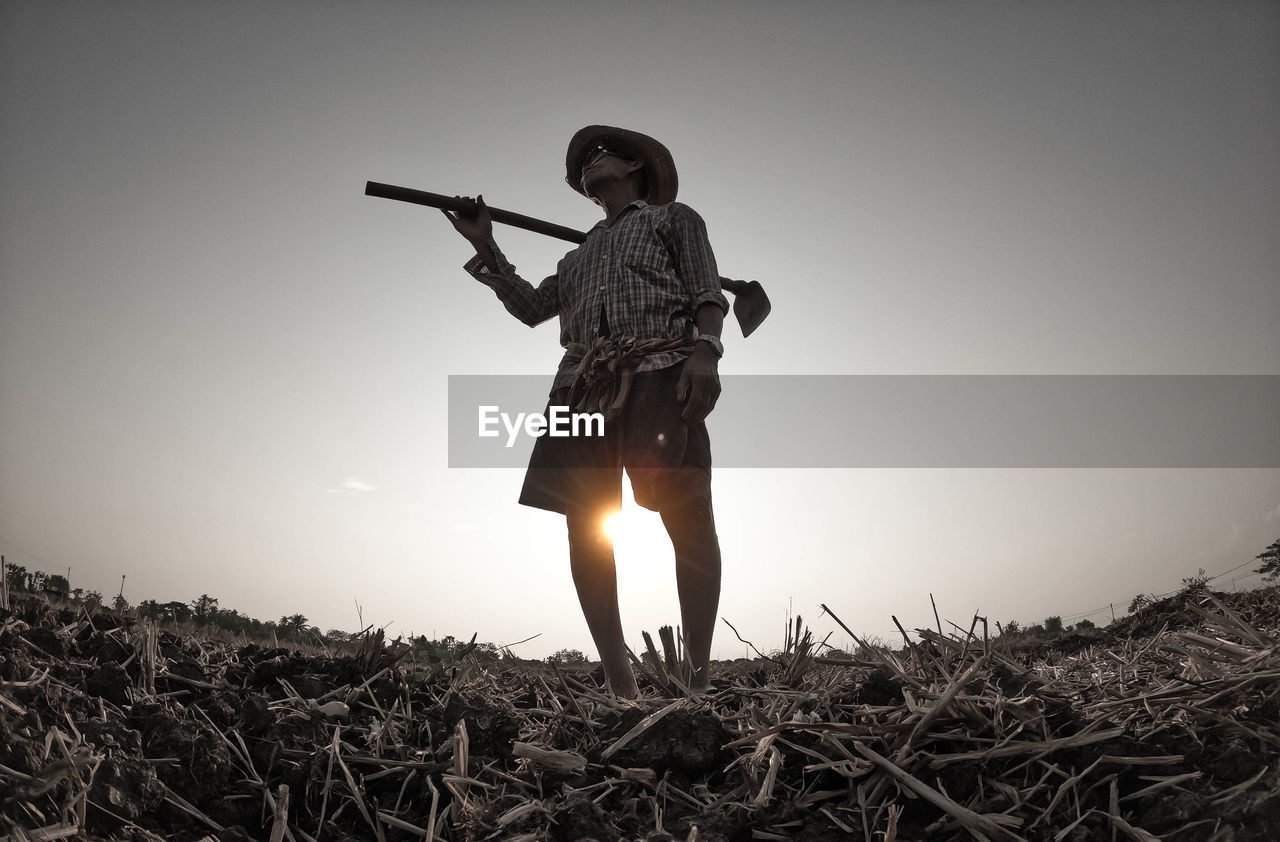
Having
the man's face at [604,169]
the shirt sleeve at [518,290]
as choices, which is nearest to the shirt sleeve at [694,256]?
the man's face at [604,169]

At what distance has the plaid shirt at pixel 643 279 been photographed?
3.36 metres

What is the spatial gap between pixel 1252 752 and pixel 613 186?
3.19 m

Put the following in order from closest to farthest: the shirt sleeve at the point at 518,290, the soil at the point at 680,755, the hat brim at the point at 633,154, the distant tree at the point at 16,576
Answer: the soil at the point at 680,755 < the distant tree at the point at 16,576 < the shirt sleeve at the point at 518,290 < the hat brim at the point at 633,154

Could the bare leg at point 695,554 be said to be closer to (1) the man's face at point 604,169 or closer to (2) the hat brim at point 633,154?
(1) the man's face at point 604,169

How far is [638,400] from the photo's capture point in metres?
3.23

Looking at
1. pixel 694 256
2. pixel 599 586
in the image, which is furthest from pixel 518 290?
pixel 599 586

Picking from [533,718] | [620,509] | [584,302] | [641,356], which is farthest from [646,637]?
[584,302]

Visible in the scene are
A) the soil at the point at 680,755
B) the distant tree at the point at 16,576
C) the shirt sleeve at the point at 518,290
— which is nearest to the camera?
the soil at the point at 680,755

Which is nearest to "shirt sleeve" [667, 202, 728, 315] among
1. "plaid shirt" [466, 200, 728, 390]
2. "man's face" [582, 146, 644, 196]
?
"plaid shirt" [466, 200, 728, 390]

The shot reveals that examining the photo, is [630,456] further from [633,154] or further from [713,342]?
[633,154]

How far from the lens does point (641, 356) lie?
3295 mm

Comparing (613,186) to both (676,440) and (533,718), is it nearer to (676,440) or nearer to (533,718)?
(676,440)

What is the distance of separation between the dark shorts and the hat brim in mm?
1488

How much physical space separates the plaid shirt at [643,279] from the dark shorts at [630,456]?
0.47ft
